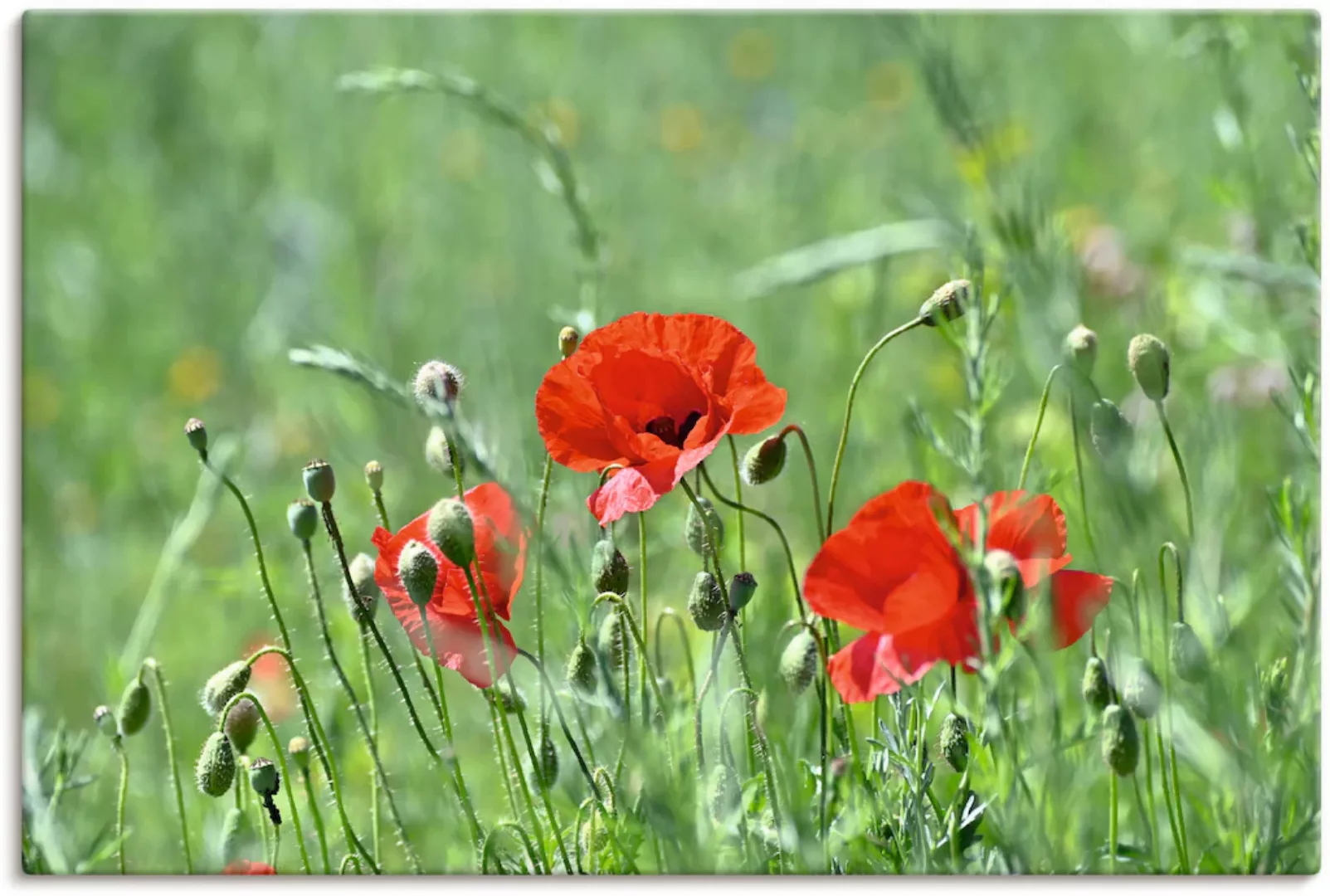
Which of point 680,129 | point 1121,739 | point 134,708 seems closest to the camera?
point 1121,739

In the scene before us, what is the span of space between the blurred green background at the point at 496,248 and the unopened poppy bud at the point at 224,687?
670 mm

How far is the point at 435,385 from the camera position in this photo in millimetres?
1101

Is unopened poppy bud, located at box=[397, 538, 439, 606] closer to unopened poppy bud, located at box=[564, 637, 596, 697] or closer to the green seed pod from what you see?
unopened poppy bud, located at box=[564, 637, 596, 697]

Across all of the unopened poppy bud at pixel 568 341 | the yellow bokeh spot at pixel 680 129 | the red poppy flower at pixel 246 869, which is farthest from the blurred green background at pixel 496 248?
the unopened poppy bud at pixel 568 341

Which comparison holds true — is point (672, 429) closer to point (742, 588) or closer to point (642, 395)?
point (642, 395)

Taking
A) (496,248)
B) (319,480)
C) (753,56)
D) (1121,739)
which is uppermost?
(753,56)

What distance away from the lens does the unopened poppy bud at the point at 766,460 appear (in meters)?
1.13

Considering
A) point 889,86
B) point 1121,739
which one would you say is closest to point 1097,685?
point 1121,739

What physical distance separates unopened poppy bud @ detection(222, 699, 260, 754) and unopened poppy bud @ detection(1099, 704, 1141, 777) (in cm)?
67

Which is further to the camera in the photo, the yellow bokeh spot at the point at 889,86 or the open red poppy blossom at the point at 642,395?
the yellow bokeh spot at the point at 889,86

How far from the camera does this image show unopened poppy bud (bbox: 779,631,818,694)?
3.58 feet

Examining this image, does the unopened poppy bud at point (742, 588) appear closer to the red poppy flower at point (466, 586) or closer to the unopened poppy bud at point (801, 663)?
the unopened poppy bud at point (801, 663)

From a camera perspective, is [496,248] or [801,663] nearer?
[801,663]

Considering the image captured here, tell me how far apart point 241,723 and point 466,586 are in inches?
8.8
